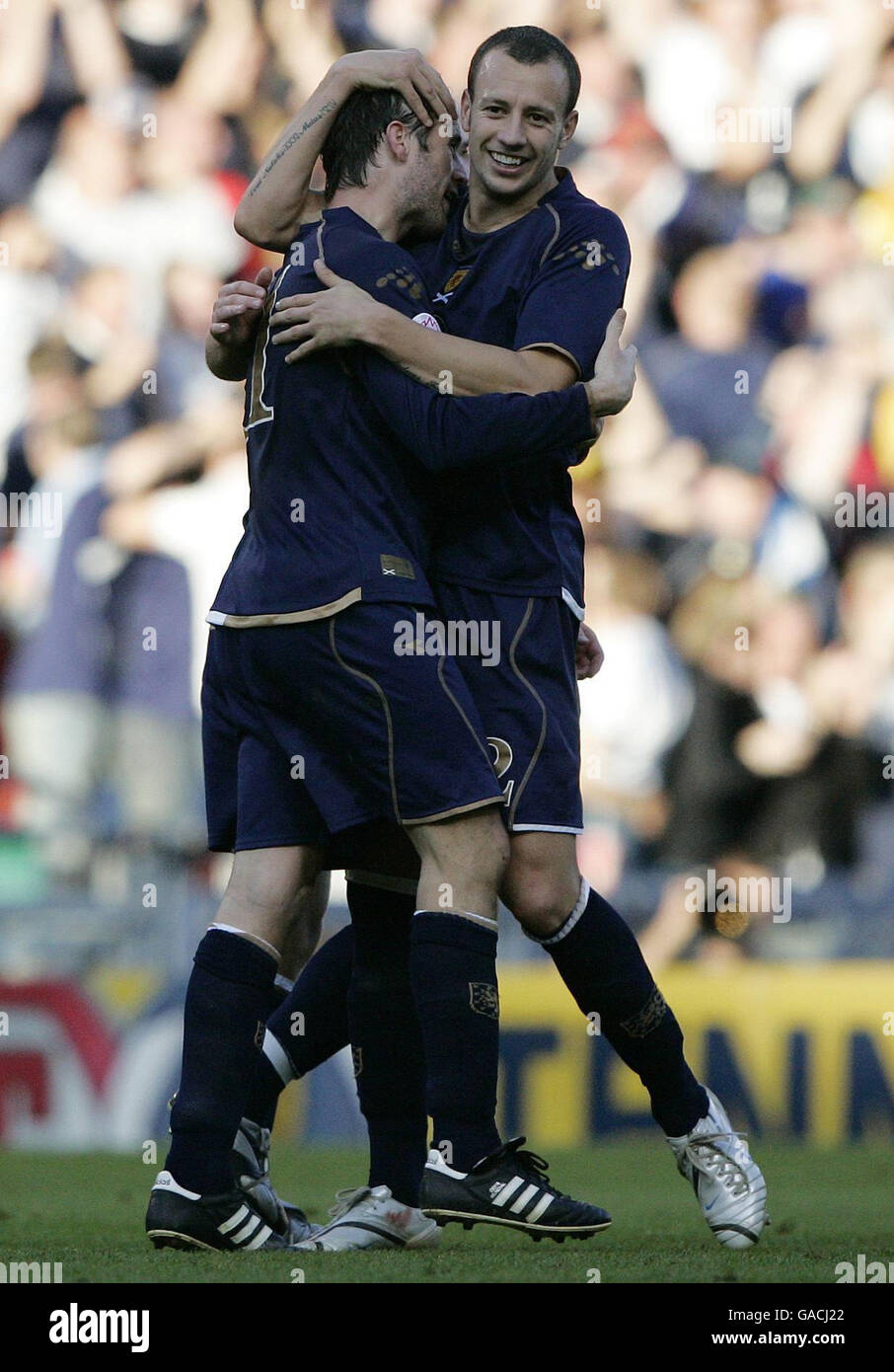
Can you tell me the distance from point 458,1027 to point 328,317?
3.26ft

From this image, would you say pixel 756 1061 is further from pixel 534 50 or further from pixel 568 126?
pixel 534 50

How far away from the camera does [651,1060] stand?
2977mm

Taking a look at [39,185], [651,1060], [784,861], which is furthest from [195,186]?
[651,1060]

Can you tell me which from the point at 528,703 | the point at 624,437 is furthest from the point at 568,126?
the point at 624,437

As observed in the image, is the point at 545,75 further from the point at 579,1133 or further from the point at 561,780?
the point at 579,1133

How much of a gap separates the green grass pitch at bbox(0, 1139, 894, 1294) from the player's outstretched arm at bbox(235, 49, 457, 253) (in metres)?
1.48

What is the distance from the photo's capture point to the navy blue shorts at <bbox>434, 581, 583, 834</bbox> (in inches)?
112

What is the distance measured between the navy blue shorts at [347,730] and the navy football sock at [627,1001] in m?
0.32

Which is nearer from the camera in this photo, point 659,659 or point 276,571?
point 276,571

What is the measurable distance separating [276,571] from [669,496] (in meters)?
4.43

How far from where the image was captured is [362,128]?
9.49 ft

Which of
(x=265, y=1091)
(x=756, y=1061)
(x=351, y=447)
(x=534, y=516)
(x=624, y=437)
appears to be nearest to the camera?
(x=351, y=447)

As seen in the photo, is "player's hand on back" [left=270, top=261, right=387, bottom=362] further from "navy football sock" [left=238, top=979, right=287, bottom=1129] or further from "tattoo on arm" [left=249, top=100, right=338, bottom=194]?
"navy football sock" [left=238, top=979, right=287, bottom=1129]

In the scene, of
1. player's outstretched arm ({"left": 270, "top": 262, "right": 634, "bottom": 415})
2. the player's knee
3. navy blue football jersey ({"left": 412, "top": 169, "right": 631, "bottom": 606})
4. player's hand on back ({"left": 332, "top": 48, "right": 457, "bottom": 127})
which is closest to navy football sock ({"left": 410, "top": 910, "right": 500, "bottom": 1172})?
the player's knee
